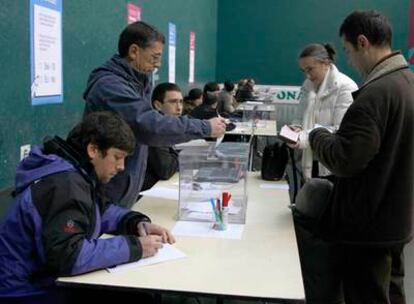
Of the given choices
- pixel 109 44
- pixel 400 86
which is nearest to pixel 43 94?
pixel 109 44

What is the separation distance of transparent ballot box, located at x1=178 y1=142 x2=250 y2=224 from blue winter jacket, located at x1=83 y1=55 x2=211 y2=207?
0.68 ft

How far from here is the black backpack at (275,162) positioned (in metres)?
3.11

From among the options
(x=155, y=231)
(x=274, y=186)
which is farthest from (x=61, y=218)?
(x=274, y=186)

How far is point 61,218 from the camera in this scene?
1.55 m

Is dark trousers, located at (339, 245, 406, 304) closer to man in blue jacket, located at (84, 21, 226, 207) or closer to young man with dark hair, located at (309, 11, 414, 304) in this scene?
young man with dark hair, located at (309, 11, 414, 304)

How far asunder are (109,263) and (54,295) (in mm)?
201

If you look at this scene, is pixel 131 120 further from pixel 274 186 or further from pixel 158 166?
pixel 274 186

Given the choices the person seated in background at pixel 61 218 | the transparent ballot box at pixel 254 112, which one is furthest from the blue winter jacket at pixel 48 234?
the transparent ballot box at pixel 254 112

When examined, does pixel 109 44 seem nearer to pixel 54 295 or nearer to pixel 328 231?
pixel 328 231

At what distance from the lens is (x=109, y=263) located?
1.63 meters

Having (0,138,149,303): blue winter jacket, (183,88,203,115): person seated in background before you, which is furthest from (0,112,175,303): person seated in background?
(183,88,203,115): person seated in background

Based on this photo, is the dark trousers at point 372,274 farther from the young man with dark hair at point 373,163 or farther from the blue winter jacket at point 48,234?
the blue winter jacket at point 48,234

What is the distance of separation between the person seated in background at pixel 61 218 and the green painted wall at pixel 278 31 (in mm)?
9477

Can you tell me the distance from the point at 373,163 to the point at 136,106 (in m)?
1.05
